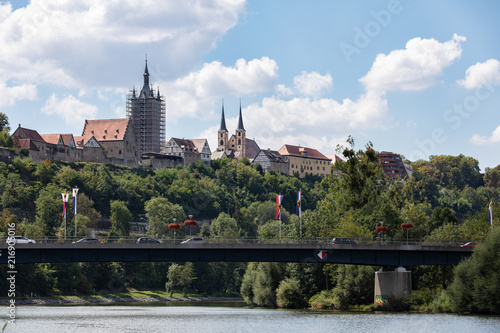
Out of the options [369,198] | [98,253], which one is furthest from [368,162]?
[98,253]

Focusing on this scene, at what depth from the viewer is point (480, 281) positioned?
86562 millimetres

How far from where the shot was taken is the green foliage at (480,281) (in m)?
85.9

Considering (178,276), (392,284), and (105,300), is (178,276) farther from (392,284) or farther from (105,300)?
(392,284)

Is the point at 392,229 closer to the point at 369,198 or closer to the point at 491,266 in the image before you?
the point at 369,198

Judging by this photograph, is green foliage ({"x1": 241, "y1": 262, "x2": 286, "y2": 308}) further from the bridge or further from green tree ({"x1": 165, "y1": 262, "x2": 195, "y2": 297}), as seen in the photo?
green tree ({"x1": 165, "y1": 262, "x2": 195, "y2": 297})

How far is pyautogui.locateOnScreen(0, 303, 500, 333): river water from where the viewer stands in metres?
77.6

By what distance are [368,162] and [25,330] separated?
65.2 metres

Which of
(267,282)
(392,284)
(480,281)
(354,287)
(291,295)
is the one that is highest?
(480,281)

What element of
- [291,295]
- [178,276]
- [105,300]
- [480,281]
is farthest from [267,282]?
[178,276]

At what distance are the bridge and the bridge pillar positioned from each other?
1.61 metres

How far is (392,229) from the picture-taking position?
11719 centimetres

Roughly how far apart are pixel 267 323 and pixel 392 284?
19.7 metres

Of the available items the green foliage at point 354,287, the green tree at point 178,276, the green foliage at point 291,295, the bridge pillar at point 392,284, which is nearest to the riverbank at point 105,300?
the green tree at point 178,276

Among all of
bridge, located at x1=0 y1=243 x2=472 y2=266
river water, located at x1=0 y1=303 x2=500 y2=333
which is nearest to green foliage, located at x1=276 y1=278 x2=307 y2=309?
river water, located at x1=0 y1=303 x2=500 y2=333
